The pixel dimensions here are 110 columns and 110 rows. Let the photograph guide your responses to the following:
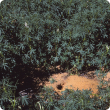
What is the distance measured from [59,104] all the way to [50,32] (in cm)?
191

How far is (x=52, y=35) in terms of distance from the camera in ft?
14.1

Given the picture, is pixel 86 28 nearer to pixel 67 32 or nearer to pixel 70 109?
pixel 67 32

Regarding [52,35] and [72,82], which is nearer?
[52,35]

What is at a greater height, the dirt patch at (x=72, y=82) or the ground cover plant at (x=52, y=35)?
the ground cover plant at (x=52, y=35)

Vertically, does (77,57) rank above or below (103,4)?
below

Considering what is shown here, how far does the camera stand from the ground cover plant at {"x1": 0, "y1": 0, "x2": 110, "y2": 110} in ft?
12.3

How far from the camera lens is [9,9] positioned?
14.2 feet

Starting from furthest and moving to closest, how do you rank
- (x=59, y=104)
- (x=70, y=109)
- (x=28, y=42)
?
(x=28, y=42) < (x=59, y=104) < (x=70, y=109)

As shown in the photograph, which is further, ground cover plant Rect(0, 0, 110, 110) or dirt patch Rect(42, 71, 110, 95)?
dirt patch Rect(42, 71, 110, 95)

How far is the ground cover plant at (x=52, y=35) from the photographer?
374 cm

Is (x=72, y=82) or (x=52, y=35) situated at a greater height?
(x=52, y=35)

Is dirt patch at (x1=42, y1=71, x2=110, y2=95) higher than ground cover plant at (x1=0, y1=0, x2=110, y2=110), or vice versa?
ground cover plant at (x1=0, y1=0, x2=110, y2=110)

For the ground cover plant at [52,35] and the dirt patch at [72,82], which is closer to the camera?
the ground cover plant at [52,35]

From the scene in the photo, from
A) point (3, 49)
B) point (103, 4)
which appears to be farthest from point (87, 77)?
point (3, 49)
